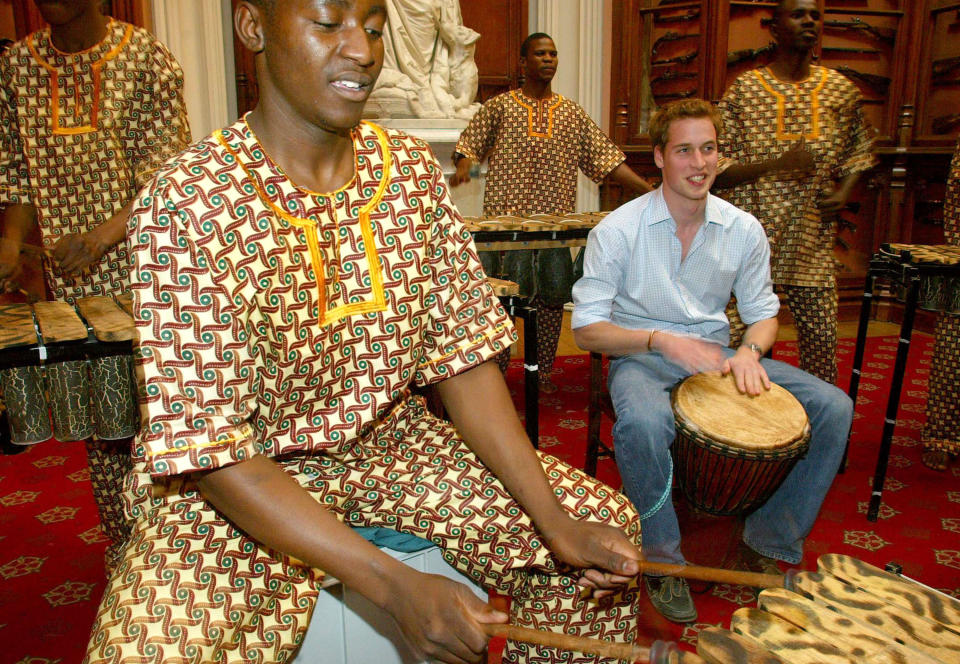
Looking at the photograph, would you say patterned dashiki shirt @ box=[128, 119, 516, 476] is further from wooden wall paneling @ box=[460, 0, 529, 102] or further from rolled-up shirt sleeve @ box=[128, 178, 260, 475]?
wooden wall paneling @ box=[460, 0, 529, 102]

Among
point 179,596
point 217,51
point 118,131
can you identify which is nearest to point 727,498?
point 179,596

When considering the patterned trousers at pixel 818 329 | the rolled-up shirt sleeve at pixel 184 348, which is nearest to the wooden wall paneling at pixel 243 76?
the patterned trousers at pixel 818 329

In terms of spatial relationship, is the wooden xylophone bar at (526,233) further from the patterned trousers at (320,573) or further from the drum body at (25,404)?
the drum body at (25,404)

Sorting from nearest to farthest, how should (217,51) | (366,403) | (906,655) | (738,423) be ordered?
1. (906,655)
2. (366,403)
3. (738,423)
4. (217,51)

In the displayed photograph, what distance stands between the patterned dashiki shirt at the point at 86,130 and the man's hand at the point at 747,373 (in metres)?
1.89

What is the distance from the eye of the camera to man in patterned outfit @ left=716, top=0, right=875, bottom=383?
11.2 feet

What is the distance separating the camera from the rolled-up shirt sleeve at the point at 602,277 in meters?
2.49

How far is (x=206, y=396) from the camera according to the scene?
120 cm

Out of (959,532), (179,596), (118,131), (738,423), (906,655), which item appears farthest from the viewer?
(959,532)

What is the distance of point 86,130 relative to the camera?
240cm

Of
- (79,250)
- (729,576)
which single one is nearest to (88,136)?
(79,250)

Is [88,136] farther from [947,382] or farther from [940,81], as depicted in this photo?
[940,81]

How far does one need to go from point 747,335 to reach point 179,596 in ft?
6.38

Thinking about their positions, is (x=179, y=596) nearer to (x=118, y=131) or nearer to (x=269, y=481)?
(x=269, y=481)
